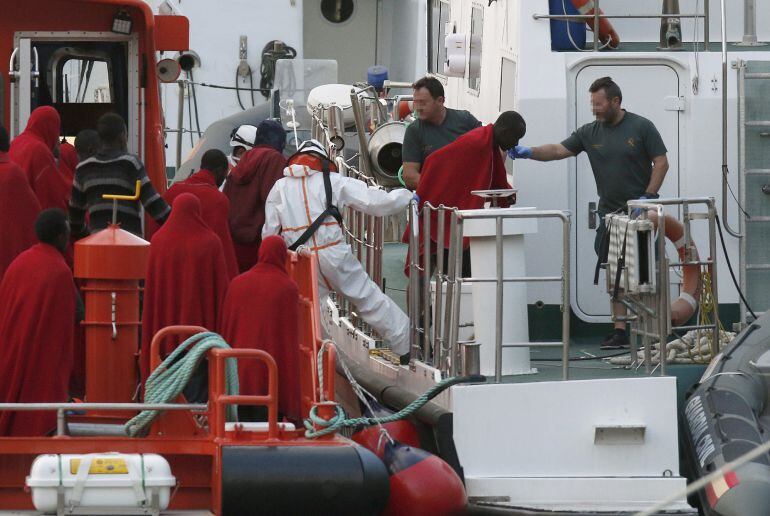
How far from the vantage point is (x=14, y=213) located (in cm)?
815

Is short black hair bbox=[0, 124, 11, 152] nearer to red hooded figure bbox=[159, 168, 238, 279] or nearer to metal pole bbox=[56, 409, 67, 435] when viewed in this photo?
red hooded figure bbox=[159, 168, 238, 279]

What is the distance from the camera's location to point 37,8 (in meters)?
10.2

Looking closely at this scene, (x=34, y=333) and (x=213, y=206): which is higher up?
(x=213, y=206)

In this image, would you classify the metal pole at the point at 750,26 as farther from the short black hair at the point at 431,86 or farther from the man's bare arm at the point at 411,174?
the man's bare arm at the point at 411,174

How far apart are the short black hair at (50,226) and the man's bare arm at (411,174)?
289 centimetres

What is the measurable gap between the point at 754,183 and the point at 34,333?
4.71 m

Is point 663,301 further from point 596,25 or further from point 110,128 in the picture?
point 110,128

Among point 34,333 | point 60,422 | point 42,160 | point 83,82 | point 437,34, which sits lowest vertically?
point 60,422

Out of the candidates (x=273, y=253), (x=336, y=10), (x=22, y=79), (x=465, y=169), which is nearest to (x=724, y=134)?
(x=465, y=169)

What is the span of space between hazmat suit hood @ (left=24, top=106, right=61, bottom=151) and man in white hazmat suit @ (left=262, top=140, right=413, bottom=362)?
4.40 ft

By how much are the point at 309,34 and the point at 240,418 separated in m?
15.6

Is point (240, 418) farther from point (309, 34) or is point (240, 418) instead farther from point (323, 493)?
point (309, 34)

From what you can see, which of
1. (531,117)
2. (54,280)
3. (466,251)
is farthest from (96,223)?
(531,117)

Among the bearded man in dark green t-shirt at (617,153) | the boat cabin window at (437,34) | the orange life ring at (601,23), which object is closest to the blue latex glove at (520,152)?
the bearded man in dark green t-shirt at (617,153)
